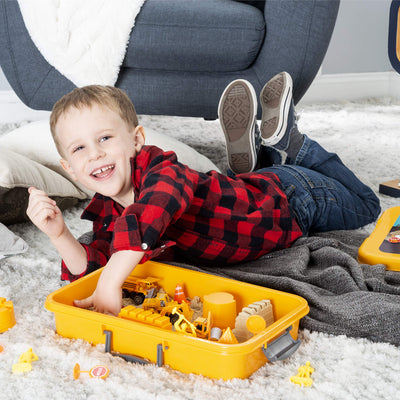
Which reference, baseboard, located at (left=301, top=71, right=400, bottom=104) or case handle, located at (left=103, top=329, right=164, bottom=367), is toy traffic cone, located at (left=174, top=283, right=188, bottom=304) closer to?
case handle, located at (left=103, top=329, right=164, bottom=367)

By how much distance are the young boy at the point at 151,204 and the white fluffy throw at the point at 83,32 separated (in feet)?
1.96

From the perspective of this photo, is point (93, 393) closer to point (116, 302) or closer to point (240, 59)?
point (116, 302)

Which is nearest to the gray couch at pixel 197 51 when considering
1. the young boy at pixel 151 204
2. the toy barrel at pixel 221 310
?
the young boy at pixel 151 204

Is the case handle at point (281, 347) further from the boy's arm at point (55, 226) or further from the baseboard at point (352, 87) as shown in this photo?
the baseboard at point (352, 87)

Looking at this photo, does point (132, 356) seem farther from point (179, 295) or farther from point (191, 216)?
point (191, 216)

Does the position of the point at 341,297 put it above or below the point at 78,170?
below

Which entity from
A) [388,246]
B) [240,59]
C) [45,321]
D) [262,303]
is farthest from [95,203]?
[240,59]

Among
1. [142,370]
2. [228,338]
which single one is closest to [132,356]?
[142,370]

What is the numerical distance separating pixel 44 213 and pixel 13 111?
1.72 m

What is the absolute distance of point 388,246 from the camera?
1079 millimetres

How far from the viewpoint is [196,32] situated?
1.55 meters

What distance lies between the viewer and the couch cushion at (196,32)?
1.55 m

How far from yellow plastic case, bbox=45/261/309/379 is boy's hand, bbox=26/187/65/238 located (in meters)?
0.11

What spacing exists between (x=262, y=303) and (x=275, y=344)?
0.10 metres
